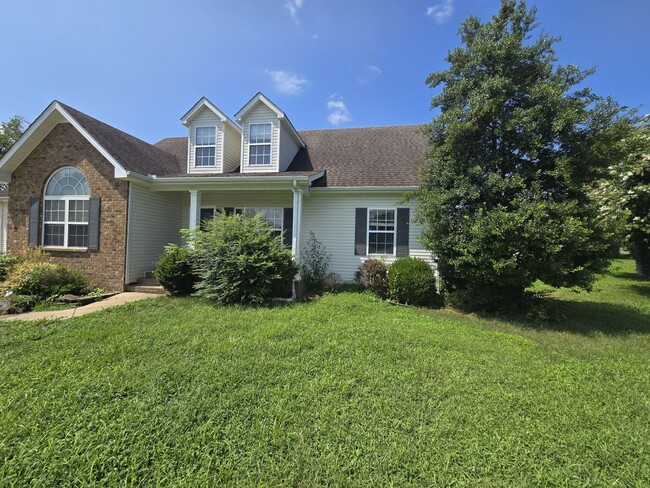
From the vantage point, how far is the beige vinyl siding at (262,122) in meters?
10.8

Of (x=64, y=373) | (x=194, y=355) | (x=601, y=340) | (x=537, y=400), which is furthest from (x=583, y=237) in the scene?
(x=64, y=373)

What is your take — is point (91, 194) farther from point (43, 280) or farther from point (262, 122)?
point (262, 122)

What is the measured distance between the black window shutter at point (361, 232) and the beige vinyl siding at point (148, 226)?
6723 mm

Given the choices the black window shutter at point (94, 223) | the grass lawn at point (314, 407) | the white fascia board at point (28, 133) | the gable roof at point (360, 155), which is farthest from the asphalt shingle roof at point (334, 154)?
the grass lawn at point (314, 407)

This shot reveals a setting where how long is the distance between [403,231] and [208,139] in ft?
26.0

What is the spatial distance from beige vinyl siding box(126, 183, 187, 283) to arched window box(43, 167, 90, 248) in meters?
1.53

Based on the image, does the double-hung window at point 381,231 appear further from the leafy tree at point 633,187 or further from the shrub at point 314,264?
the leafy tree at point 633,187

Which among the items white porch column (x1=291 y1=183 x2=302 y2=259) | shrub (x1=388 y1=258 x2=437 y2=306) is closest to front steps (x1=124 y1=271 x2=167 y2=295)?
white porch column (x1=291 y1=183 x2=302 y2=259)

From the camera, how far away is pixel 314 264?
10.3 metres

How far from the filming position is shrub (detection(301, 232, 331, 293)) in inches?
391

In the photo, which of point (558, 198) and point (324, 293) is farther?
point (324, 293)

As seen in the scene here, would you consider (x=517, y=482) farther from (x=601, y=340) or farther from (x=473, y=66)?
(x=473, y=66)

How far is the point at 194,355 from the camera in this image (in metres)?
4.25

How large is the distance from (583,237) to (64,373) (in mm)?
9163
